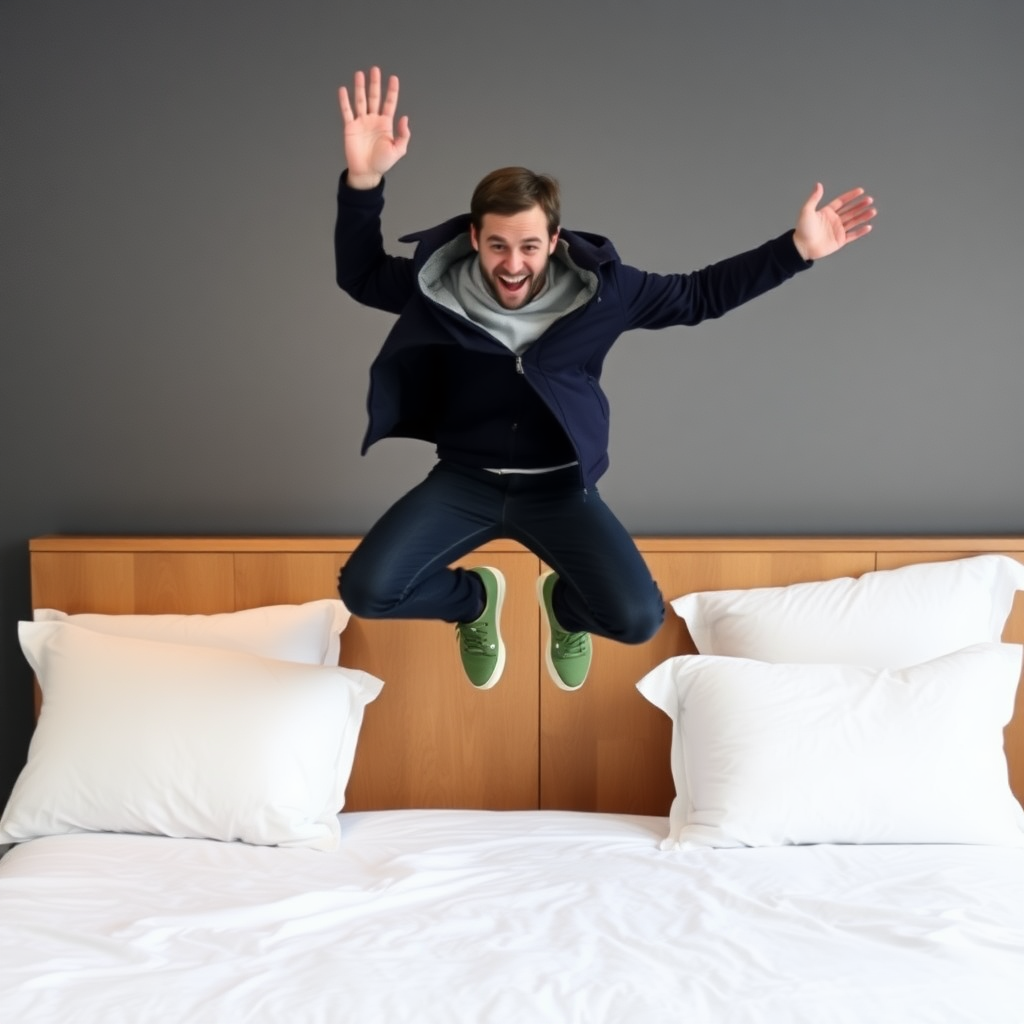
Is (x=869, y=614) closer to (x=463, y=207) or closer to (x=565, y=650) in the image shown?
(x=565, y=650)

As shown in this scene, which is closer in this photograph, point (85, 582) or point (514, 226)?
point (514, 226)

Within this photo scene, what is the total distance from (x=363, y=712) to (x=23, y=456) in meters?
1.15

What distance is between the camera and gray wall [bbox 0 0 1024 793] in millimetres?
3266

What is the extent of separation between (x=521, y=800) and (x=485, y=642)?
2.28ft

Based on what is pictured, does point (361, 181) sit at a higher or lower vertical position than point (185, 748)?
higher

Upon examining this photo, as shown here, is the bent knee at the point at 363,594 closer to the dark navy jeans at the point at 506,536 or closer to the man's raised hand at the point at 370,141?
the dark navy jeans at the point at 506,536

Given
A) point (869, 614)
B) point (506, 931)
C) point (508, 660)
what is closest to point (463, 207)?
point (508, 660)

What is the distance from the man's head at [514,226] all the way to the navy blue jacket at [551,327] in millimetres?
71

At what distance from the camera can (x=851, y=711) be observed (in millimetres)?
2797

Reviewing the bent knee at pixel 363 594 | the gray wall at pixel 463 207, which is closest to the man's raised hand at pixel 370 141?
the bent knee at pixel 363 594

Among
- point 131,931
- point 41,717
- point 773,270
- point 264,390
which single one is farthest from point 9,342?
point 773,270

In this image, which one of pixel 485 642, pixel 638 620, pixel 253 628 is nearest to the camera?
pixel 638 620

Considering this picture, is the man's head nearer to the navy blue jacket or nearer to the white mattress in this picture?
the navy blue jacket

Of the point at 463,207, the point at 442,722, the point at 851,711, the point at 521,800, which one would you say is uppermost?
the point at 463,207
